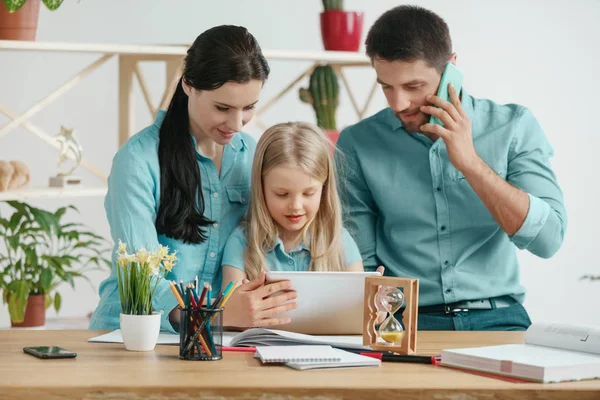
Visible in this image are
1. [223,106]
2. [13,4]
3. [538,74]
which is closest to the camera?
[223,106]

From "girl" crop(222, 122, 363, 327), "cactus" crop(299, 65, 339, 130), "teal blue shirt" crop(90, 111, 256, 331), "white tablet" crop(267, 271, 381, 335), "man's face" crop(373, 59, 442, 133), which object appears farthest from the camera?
"cactus" crop(299, 65, 339, 130)

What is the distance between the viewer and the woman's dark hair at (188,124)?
7.07 ft

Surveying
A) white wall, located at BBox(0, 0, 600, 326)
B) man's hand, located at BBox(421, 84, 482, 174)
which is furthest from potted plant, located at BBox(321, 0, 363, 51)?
man's hand, located at BBox(421, 84, 482, 174)

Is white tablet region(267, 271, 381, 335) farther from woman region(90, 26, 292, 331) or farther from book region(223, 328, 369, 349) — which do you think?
woman region(90, 26, 292, 331)

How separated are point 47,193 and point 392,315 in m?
1.93

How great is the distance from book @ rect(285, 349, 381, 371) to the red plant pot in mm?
2238

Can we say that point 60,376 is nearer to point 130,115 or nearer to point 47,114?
point 130,115

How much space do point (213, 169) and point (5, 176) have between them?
1245 millimetres

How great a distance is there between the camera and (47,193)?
10.9 feet

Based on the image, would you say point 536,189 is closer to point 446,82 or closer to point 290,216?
point 446,82

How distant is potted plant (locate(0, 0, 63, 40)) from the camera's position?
3.24 metres

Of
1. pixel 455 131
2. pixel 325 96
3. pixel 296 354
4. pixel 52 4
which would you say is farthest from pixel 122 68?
pixel 296 354

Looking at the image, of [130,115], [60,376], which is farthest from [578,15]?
[60,376]

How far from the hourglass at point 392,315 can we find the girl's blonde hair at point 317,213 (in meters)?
0.48
